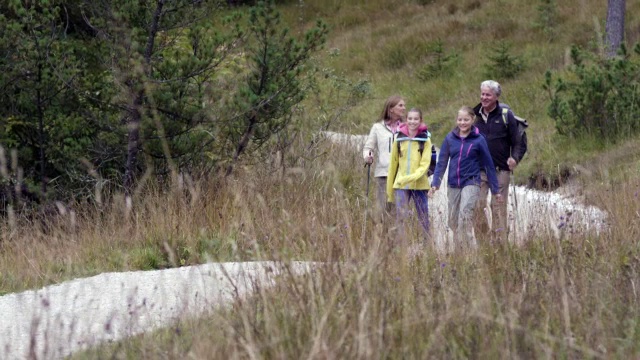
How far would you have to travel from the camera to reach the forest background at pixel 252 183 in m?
4.09

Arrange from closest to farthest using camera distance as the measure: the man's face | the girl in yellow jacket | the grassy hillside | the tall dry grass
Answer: the tall dry grass, the girl in yellow jacket, the man's face, the grassy hillside

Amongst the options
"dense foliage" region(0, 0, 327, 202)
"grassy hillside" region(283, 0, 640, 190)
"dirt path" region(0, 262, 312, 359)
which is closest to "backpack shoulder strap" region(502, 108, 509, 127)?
"dense foliage" region(0, 0, 327, 202)

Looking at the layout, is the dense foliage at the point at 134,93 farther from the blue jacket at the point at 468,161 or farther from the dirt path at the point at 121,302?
the dirt path at the point at 121,302

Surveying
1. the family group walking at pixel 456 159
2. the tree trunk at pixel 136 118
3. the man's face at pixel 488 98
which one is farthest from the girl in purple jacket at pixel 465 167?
the tree trunk at pixel 136 118

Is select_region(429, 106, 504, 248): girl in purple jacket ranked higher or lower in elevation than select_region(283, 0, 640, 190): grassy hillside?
lower

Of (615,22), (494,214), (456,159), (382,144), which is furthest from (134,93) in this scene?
(615,22)

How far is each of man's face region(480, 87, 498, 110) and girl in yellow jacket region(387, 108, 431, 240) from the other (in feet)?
2.35

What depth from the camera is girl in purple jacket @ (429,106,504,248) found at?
25.7ft

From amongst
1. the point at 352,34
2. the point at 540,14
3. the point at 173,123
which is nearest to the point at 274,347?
the point at 173,123

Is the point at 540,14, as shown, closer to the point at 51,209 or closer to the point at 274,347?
the point at 51,209

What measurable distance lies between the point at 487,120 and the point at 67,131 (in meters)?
4.24

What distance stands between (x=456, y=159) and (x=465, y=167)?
127mm

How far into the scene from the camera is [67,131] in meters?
9.59

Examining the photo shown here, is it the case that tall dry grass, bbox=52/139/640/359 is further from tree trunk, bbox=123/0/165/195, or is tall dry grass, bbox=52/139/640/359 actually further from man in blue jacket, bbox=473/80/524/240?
tree trunk, bbox=123/0/165/195
